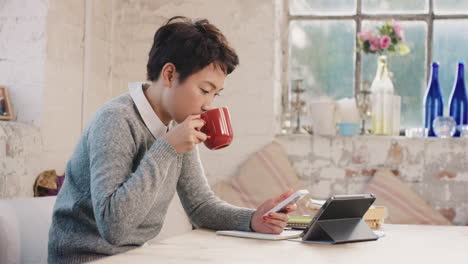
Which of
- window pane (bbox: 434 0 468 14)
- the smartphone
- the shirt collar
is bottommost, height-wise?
the smartphone

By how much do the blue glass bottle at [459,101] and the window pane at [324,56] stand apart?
0.61 metres

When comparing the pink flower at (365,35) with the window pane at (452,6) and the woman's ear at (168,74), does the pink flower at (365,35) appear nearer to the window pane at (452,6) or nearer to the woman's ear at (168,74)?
the window pane at (452,6)

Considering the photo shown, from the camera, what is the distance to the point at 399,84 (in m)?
3.79

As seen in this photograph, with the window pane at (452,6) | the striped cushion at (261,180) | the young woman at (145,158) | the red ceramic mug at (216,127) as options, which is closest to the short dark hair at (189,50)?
the young woman at (145,158)

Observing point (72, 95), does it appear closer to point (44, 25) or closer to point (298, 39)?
point (44, 25)

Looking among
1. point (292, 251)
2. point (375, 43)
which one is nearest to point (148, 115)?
point (292, 251)

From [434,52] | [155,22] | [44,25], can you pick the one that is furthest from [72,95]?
[434,52]

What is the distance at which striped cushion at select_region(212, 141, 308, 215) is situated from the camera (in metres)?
3.43

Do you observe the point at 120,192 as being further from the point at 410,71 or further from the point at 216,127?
the point at 410,71

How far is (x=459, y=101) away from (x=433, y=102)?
137 mm

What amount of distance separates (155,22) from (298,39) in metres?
0.87

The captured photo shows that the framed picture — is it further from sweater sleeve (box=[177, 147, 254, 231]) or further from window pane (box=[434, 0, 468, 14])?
window pane (box=[434, 0, 468, 14])

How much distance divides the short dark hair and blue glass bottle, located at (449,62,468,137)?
2.07m

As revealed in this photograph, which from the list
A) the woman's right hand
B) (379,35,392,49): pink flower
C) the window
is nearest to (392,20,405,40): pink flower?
(379,35,392,49): pink flower
